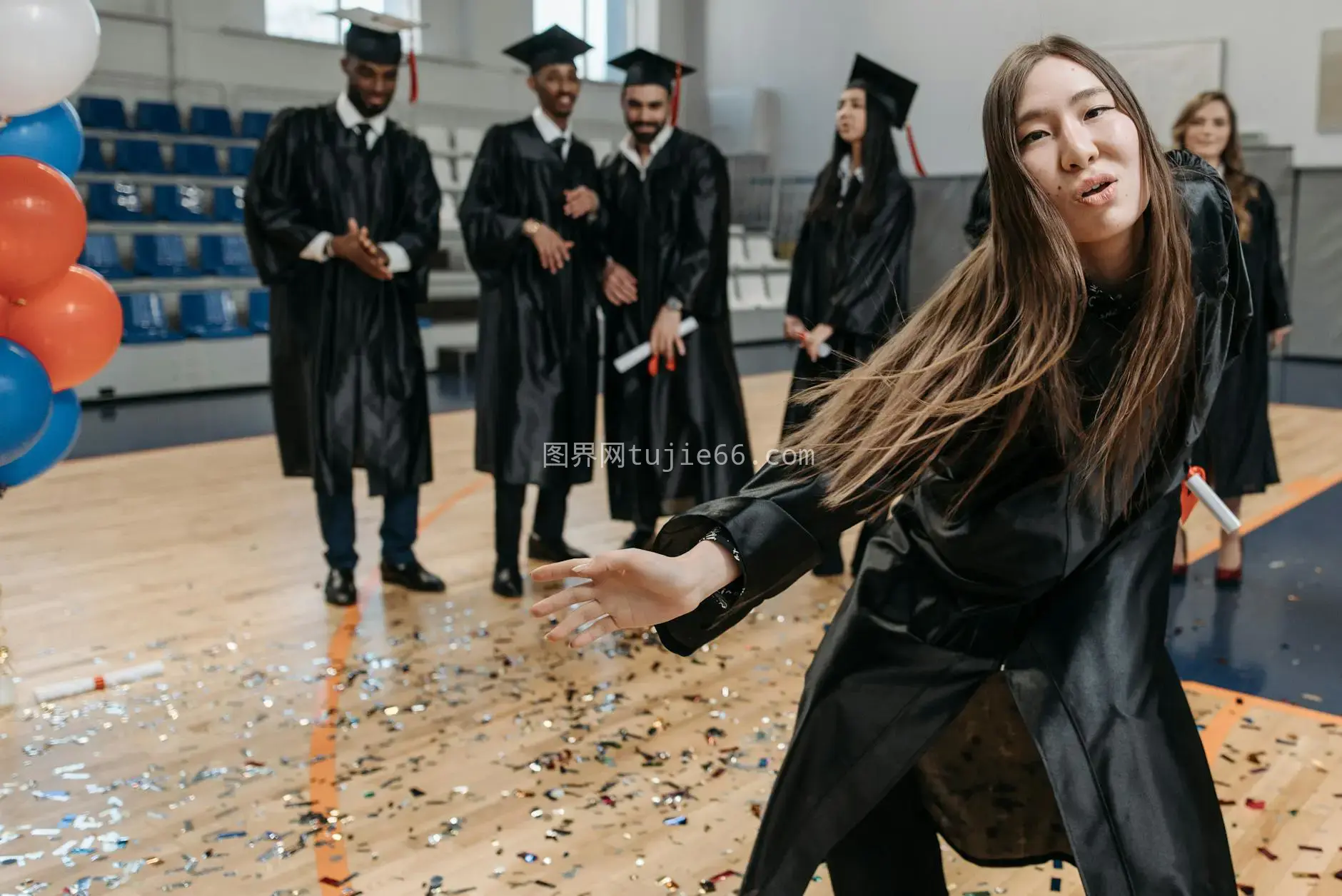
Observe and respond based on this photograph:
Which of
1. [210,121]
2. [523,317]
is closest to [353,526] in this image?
[523,317]

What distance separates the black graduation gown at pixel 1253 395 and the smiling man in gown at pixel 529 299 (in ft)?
6.86

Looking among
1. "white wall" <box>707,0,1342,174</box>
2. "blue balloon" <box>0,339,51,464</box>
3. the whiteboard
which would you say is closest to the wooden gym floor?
"blue balloon" <box>0,339,51,464</box>

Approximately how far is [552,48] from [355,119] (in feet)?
2.24

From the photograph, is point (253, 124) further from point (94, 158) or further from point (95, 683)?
point (95, 683)

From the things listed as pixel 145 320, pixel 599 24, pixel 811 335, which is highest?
pixel 599 24

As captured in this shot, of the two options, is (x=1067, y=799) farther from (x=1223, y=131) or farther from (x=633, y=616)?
(x=1223, y=131)

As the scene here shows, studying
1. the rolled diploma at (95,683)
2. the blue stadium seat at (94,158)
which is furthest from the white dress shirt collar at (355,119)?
the blue stadium seat at (94,158)

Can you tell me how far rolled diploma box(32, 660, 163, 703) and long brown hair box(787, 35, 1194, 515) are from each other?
2.56 meters

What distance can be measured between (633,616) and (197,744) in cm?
199

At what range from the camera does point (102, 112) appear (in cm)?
908

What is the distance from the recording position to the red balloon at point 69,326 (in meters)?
→ 2.69

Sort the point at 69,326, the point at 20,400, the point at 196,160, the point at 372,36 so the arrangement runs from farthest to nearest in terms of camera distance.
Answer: the point at 196,160, the point at 372,36, the point at 69,326, the point at 20,400

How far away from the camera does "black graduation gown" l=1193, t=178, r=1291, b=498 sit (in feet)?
13.0

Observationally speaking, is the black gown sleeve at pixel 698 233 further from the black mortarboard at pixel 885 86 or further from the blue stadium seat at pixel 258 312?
the blue stadium seat at pixel 258 312
